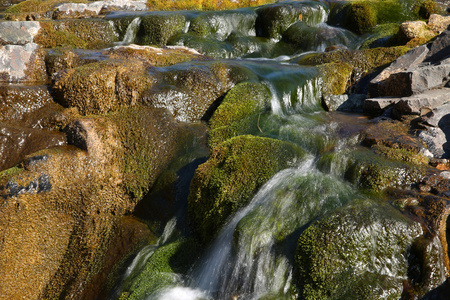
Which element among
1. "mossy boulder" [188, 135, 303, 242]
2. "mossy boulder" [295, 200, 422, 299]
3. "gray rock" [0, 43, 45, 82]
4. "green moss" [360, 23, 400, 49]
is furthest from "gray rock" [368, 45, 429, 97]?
"gray rock" [0, 43, 45, 82]

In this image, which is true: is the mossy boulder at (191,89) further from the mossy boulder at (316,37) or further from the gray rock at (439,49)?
the mossy boulder at (316,37)

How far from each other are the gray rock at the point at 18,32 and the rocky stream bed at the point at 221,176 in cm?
9

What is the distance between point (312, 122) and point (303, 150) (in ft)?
4.71

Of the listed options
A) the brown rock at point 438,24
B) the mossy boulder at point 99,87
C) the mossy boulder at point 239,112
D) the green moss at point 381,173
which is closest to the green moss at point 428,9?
the brown rock at point 438,24

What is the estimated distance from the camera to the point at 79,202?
17.8 feet

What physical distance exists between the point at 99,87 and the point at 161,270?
3.51 meters

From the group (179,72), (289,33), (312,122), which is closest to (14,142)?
(179,72)

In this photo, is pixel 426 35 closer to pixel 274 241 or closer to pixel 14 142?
pixel 274 241

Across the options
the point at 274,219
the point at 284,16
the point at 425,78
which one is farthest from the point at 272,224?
the point at 284,16

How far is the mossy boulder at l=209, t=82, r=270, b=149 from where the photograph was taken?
6270 millimetres

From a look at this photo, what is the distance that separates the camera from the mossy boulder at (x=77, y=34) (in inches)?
383

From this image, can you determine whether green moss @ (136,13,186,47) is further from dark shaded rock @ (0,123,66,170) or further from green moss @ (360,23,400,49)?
dark shaded rock @ (0,123,66,170)

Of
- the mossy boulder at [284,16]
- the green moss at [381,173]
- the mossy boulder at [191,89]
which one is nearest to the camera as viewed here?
the green moss at [381,173]

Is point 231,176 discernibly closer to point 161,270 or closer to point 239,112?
point 161,270
